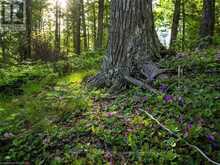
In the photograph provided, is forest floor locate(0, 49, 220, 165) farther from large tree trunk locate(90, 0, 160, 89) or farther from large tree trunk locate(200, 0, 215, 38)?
large tree trunk locate(200, 0, 215, 38)

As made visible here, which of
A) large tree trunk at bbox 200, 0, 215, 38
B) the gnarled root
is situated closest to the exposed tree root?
the gnarled root

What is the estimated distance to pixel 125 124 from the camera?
3555 millimetres

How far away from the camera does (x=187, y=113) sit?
3422mm

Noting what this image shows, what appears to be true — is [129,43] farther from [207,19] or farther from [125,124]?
[207,19]

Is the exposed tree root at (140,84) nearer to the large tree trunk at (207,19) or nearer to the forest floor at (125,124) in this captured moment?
the forest floor at (125,124)

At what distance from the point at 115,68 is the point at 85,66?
8.85 feet

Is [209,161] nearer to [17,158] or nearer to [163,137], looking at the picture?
[163,137]

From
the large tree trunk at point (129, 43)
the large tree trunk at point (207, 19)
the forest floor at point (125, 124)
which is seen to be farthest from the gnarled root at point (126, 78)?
the large tree trunk at point (207, 19)

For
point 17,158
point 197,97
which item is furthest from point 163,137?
point 17,158

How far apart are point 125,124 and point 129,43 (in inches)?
74.0

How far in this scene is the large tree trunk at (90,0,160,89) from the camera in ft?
16.4

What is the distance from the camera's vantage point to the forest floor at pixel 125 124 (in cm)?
300

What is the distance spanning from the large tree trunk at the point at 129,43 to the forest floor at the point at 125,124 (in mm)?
320

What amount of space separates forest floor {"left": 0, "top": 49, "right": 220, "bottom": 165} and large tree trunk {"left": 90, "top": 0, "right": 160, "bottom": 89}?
0.32 m
